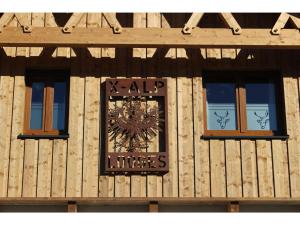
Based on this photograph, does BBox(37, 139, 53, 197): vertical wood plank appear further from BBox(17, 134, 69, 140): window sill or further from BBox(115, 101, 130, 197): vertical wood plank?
BBox(115, 101, 130, 197): vertical wood plank

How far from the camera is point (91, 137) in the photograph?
965cm

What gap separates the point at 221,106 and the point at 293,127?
123cm

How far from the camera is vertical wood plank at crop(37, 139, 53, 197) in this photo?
938 cm

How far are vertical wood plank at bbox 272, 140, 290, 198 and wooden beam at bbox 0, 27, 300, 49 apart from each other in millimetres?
1609

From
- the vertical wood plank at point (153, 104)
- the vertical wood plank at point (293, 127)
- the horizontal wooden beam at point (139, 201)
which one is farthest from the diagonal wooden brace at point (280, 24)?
the horizontal wooden beam at point (139, 201)

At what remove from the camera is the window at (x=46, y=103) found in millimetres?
9852

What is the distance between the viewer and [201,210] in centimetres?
945

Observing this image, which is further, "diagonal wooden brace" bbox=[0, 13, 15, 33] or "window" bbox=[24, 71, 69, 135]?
"window" bbox=[24, 71, 69, 135]

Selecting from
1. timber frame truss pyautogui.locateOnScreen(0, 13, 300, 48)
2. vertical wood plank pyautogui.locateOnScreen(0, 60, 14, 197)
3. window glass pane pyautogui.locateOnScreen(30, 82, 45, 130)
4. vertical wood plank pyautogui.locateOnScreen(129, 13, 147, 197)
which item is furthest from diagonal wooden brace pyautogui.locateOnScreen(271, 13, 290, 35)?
vertical wood plank pyautogui.locateOnScreen(0, 60, 14, 197)

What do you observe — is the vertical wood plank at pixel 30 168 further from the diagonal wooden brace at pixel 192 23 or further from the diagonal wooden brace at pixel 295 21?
the diagonal wooden brace at pixel 295 21

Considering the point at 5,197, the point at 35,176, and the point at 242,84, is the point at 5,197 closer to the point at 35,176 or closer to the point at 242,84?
the point at 35,176

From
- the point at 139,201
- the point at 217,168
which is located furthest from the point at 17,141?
the point at 217,168

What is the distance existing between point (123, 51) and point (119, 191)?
2377 mm

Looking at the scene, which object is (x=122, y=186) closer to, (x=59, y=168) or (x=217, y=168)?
(x=59, y=168)
